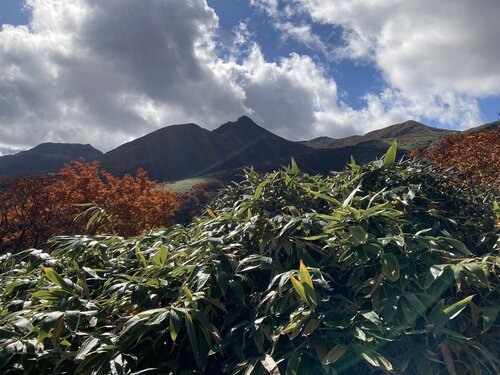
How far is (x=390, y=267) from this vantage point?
1.50 metres

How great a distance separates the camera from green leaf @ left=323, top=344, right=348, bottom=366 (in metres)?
1.28

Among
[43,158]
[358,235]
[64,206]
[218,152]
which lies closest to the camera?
[358,235]

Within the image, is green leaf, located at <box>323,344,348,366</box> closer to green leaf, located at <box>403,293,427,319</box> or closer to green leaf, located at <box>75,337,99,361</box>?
green leaf, located at <box>403,293,427,319</box>

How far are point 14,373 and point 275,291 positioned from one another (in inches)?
39.8

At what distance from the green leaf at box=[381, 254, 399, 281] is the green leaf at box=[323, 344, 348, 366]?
0.31m

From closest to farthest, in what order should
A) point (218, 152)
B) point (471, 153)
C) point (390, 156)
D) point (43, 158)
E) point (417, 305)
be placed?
point (417, 305) < point (390, 156) < point (471, 153) < point (218, 152) < point (43, 158)

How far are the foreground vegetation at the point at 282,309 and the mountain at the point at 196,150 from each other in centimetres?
5400

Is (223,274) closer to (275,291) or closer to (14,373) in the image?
(275,291)

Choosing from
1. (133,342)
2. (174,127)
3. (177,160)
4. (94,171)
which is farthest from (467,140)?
(174,127)

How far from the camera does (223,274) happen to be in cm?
158

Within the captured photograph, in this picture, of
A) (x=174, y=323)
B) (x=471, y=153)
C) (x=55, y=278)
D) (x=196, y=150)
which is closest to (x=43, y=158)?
(x=196, y=150)

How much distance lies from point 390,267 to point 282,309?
1.43 feet

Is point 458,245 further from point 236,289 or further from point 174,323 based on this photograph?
point 174,323

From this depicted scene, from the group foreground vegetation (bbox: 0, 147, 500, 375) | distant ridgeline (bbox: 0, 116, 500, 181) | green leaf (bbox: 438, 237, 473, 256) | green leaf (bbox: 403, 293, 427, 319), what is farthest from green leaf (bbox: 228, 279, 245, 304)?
distant ridgeline (bbox: 0, 116, 500, 181)
